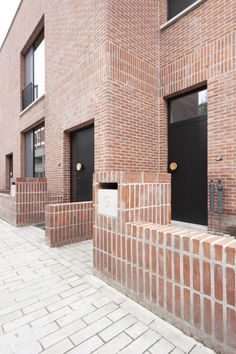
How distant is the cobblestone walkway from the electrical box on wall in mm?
875

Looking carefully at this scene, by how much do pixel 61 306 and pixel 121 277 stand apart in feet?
2.20

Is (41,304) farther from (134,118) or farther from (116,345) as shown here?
(134,118)

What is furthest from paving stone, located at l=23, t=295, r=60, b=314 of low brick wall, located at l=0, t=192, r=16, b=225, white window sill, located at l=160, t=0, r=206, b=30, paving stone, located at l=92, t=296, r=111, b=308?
white window sill, located at l=160, t=0, r=206, b=30

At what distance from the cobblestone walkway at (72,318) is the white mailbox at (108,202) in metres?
0.87

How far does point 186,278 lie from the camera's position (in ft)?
5.46

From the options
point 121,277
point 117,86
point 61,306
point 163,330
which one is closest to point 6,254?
point 61,306

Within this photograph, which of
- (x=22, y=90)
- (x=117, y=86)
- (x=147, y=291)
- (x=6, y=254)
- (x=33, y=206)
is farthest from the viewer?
(x=22, y=90)

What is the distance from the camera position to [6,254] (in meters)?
3.56

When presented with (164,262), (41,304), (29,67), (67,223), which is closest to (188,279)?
(164,262)

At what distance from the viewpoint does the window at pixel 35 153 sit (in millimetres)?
8016

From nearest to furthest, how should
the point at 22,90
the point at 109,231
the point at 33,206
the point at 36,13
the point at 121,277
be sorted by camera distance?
the point at 121,277
the point at 109,231
the point at 33,206
the point at 36,13
the point at 22,90

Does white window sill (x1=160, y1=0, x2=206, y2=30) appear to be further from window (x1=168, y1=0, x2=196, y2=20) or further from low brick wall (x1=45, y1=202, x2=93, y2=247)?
low brick wall (x1=45, y1=202, x2=93, y2=247)

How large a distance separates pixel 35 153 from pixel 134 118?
17.6ft

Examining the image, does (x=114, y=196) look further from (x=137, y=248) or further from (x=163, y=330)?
(x=163, y=330)
